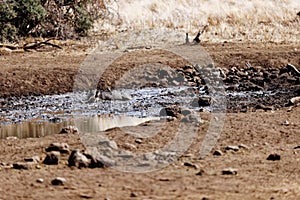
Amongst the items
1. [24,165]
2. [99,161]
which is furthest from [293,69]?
[24,165]

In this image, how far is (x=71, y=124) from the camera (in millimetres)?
10695

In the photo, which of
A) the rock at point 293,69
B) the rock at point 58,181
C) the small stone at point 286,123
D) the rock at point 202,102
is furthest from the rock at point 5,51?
the rock at point 58,181

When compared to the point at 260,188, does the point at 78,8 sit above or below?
above

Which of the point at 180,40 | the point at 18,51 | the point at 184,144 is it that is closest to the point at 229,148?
the point at 184,144

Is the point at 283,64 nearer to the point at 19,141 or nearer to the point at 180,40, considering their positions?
the point at 180,40

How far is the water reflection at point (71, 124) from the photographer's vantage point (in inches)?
394

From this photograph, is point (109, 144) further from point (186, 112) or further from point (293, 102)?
point (293, 102)

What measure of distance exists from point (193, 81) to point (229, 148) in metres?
6.63

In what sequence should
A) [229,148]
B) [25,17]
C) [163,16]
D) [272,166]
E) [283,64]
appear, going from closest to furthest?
[272,166], [229,148], [283,64], [25,17], [163,16]

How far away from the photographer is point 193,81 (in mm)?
14328

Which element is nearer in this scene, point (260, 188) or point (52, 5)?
point (260, 188)

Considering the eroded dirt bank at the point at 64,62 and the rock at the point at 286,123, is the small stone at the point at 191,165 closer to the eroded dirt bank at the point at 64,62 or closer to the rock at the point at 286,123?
the rock at the point at 286,123

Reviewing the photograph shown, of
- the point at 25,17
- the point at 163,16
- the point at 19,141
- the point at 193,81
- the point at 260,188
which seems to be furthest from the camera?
the point at 163,16

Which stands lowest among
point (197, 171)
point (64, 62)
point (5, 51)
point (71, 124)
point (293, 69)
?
point (71, 124)
